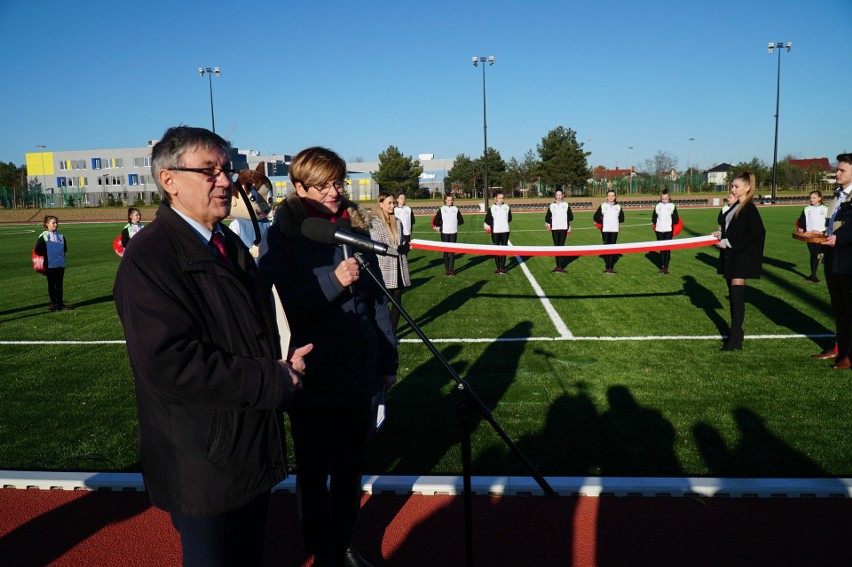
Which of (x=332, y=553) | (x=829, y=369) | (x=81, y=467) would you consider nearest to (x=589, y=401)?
(x=829, y=369)

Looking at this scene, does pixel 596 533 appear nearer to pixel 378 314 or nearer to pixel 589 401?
pixel 378 314

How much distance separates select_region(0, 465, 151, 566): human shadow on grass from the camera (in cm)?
345

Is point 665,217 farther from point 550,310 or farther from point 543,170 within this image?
point 543,170

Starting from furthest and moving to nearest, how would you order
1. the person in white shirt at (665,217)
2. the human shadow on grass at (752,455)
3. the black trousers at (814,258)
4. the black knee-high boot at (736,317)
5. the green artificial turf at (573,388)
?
the person in white shirt at (665,217) → the black trousers at (814,258) → the black knee-high boot at (736,317) → the green artificial turf at (573,388) → the human shadow on grass at (752,455)

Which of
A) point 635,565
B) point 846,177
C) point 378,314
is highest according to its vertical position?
point 846,177

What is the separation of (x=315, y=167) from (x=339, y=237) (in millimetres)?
550

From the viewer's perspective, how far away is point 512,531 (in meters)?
3.56

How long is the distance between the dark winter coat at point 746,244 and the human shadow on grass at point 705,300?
5.33 feet

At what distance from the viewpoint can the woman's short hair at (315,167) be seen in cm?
290

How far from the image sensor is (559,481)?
4004 millimetres

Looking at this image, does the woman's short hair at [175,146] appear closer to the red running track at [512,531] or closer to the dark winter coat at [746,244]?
the red running track at [512,531]

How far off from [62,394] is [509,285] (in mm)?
9435

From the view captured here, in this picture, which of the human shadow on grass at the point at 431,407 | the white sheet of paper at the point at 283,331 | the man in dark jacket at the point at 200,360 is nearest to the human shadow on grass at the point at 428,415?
the human shadow on grass at the point at 431,407

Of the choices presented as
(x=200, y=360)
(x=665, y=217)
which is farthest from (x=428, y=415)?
(x=665, y=217)
